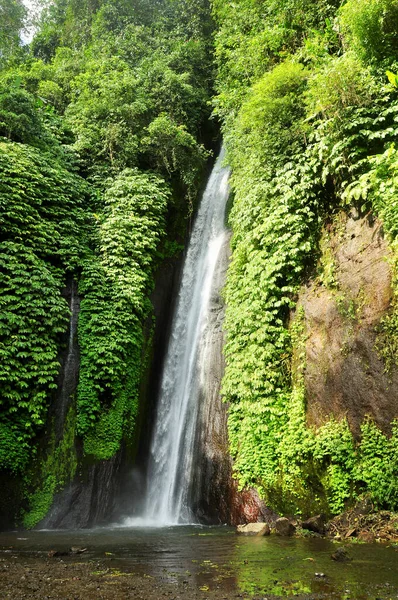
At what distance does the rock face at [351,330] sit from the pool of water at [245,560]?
232 centimetres

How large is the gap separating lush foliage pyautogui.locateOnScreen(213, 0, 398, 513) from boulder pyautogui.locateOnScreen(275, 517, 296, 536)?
686 millimetres

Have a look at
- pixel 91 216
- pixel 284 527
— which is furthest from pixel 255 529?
pixel 91 216

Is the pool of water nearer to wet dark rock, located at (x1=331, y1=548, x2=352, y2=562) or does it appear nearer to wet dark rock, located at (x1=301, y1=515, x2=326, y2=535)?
wet dark rock, located at (x1=331, y1=548, x2=352, y2=562)

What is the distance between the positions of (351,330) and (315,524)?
340 centimetres

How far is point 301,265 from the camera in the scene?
9.90 metres

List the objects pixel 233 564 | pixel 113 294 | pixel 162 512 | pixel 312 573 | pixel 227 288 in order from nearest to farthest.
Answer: pixel 312 573 < pixel 233 564 < pixel 162 512 < pixel 227 288 < pixel 113 294

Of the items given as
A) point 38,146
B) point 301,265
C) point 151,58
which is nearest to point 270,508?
point 301,265

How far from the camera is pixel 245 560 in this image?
17.0ft

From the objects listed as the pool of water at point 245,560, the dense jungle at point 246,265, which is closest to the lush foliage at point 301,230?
the dense jungle at point 246,265

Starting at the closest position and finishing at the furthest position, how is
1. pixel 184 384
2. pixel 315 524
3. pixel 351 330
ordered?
pixel 315 524 < pixel 351 330 < pixel 184 384

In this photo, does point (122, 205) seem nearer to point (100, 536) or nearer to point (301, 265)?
point (301, 265)

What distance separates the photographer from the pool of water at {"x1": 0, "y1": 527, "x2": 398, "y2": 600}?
3.89 metres

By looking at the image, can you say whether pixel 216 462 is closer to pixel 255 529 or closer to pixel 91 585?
pixel 255 529

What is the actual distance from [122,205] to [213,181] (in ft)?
15.1
